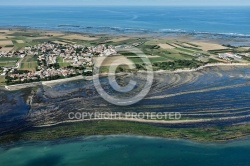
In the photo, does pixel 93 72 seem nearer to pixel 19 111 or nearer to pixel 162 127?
pixel 19 111

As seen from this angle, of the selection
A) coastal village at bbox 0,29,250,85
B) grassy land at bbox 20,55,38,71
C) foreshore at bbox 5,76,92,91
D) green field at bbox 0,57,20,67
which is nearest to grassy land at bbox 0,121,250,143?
foreshore at bbox 5,76,92,91

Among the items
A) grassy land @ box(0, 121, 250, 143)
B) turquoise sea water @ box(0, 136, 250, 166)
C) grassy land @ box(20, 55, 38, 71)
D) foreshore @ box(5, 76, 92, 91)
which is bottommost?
turquoise sea water @ box(0, 136, 250, 166)

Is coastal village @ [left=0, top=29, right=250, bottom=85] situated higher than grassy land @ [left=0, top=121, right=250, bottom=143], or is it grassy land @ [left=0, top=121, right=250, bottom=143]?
coastal village @ [left=0, top=29, right=250, bottom=85]

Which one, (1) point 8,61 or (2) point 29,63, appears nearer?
(2) point 29,63

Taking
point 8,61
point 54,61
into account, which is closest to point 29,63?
point 54,61

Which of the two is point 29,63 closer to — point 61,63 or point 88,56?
point 61,63

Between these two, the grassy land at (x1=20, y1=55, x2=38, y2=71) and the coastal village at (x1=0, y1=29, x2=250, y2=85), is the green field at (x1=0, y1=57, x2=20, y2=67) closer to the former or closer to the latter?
the coastal village at (x1=0, y1=29, x2=250, y2=85)
